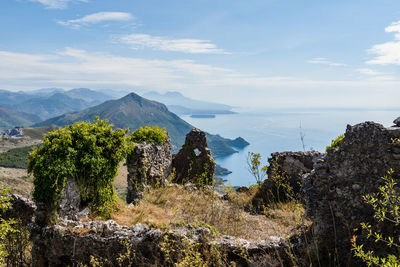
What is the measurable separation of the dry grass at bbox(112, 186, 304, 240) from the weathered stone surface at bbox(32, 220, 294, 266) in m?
0.64

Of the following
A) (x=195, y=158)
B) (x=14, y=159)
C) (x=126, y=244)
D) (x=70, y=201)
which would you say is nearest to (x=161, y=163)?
(x=195, y=158)

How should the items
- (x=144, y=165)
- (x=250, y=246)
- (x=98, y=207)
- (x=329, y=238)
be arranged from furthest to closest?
1. (x=144, y=165)
2. (x=98, y=207)
3. (x=250, y=246)
4. (x=329, y=238)

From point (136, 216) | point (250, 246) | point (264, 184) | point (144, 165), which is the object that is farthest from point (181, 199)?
point (250, 246)

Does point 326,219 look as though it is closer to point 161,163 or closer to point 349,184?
point 349,184

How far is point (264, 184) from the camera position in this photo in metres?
12.7

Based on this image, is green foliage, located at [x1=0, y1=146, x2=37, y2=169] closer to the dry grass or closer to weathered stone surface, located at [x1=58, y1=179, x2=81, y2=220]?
the dry grass

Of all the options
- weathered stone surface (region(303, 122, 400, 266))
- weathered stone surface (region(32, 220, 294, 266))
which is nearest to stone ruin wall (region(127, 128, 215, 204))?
weathered stone surface (region(32, 220, 294, 266))

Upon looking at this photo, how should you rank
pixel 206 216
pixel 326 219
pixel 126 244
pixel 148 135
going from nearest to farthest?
pixel 326 219
pixel 126 244
pixel 206 216
pixel 148 135

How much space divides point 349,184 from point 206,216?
14.4ft

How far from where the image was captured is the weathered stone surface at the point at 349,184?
4676 mm

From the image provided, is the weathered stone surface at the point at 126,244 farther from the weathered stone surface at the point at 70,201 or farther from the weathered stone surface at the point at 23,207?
the weathered stone surface at the point at 23,207

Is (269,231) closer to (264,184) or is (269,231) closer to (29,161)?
(264,184)

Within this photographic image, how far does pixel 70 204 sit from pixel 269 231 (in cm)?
607

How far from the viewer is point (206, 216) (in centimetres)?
798
